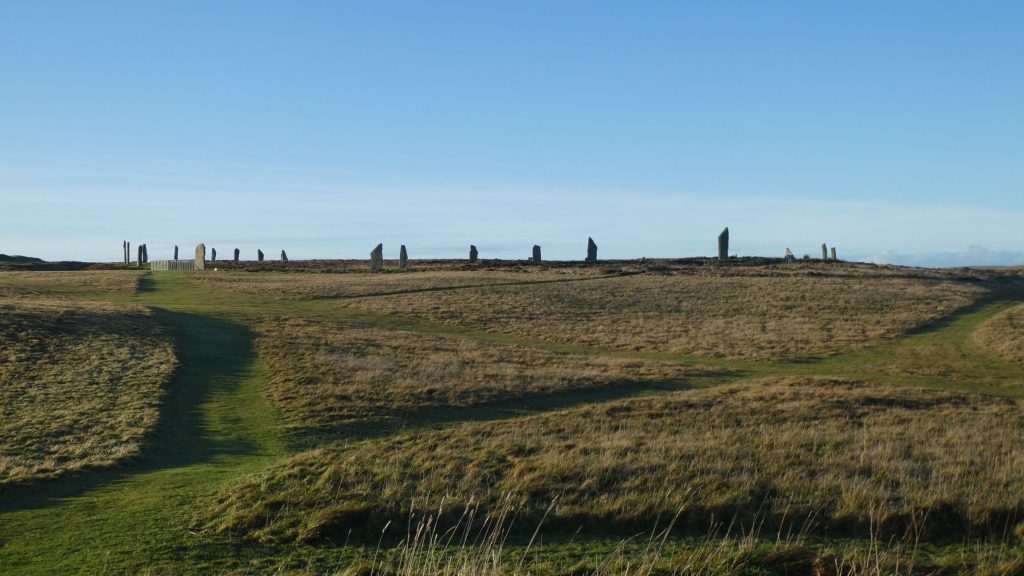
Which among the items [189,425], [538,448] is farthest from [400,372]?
[538,448]

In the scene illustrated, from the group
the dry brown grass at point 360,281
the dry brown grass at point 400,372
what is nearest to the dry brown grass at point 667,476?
the dry brown grass at point 400,372

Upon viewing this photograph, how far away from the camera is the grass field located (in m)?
9.91

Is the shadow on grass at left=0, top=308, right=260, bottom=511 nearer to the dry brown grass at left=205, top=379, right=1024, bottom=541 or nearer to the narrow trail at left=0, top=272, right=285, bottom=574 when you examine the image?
the narrow trail at left=0, top=272, right=285, bottom=574

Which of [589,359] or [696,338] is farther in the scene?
[696,338]

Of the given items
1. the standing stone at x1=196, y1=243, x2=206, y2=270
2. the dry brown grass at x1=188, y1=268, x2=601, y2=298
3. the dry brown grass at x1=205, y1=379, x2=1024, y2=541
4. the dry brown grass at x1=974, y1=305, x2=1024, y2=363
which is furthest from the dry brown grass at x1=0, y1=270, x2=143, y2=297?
the dry brown grass at x1=974, y1=305, x2=1024, y2=363

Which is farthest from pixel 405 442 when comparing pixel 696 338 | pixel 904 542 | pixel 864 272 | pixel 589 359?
pixel 864 272

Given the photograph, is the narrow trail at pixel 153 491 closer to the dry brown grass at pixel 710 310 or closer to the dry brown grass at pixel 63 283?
the dry brown grass at pixel 710 310

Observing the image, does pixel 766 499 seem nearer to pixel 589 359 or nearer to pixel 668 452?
pixel 668 452

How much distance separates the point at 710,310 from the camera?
144 feet

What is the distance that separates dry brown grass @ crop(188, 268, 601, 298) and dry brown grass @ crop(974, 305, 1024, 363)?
25637mm

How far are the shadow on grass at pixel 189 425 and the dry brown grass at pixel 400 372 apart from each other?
108 centimetres

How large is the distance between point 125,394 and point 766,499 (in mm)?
15029

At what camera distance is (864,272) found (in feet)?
199

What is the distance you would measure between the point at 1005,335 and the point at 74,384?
3227 centimetres
